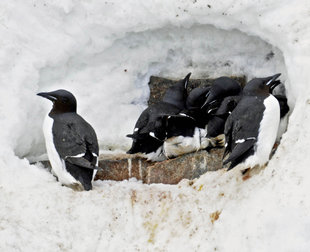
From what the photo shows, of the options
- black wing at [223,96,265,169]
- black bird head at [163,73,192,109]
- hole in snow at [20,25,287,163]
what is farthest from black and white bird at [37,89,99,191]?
black wing at [223,96,265,169]

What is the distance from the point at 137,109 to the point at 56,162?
1551 millimetres

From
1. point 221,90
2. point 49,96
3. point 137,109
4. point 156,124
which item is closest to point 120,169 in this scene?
point 156,124

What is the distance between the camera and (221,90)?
7582 mm

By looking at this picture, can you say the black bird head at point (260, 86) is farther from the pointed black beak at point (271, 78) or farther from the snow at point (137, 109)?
the snow at point (137, 109)

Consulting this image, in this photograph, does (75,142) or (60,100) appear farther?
(60,100)

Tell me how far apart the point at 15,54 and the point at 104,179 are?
5.05ft

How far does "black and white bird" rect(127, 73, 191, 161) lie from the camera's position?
7273mm

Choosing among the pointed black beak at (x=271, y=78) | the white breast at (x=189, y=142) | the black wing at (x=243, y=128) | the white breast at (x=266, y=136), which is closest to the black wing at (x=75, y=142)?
the white breast at (x=189, y=142)

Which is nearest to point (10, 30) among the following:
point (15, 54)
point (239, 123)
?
point (15, 54)

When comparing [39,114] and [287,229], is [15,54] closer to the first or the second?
[39,114]

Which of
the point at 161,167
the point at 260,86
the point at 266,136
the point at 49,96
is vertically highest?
the point at 260,86

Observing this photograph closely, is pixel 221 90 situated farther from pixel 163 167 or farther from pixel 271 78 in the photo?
pixel 163 167

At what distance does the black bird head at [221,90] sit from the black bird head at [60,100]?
1.31 meters

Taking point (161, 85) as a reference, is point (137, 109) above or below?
below
